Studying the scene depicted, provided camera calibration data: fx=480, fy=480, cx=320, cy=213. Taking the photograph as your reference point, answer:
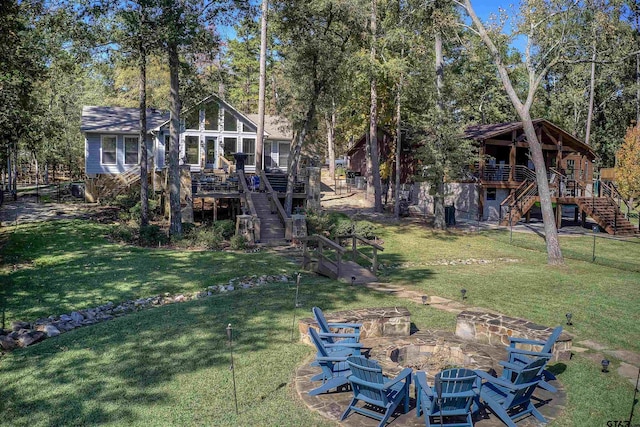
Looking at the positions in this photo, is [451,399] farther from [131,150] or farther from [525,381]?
[131,150]

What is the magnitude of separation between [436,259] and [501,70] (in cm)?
750

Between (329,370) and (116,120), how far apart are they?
27804mm

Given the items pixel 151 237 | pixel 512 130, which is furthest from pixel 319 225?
pixel 512 130

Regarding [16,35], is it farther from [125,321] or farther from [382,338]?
[382,338]

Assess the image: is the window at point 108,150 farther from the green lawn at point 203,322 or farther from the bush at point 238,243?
the bush at point 238,243

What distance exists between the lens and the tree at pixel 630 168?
28.1 m

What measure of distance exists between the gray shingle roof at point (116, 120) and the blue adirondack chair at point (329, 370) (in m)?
25.5

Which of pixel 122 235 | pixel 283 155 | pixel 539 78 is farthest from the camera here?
pixel 283 155

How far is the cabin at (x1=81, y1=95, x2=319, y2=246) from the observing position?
2216 centimetres

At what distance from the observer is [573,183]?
1137 inches

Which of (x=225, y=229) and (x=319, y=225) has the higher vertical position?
(x=319, y=225)

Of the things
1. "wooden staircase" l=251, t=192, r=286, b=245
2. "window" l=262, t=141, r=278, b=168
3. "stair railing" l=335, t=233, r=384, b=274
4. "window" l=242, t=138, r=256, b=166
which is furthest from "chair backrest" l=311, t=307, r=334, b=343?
"window" l=262, t=141, r=278, b=168

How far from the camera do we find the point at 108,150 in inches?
1149

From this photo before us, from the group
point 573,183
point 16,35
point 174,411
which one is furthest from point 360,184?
point 174,411
